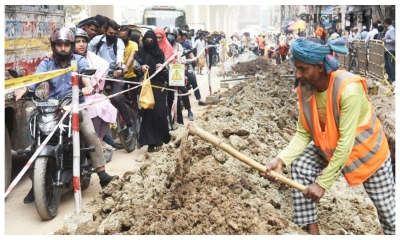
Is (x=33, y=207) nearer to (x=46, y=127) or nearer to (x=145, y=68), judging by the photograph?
(x=46, y=127)

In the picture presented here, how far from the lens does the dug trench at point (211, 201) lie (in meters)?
3.71

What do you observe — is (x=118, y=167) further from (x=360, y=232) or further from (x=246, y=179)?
(x=360, y=232)

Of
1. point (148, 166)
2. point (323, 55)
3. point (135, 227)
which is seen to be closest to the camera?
point (323, 55)

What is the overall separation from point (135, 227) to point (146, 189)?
1173 millimetres

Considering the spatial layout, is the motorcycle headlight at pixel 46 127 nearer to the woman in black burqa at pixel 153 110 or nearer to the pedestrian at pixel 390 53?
the woman in black burqa at pixel 153 110

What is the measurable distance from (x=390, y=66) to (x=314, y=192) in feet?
33.5

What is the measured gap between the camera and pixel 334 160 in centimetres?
336

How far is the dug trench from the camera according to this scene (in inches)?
146

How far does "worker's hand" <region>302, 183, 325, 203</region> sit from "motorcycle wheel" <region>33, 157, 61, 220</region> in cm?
253

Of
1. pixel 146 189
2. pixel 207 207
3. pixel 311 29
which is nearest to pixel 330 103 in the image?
pixel 207 207

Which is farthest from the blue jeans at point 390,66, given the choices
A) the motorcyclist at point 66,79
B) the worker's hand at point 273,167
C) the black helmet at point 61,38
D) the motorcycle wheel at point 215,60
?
the motorcycle wheel at point 215,60

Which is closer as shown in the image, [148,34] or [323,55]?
[323,55]

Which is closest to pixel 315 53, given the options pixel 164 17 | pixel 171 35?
pixel 171 35

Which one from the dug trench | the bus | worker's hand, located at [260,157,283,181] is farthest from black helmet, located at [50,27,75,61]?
the bus
